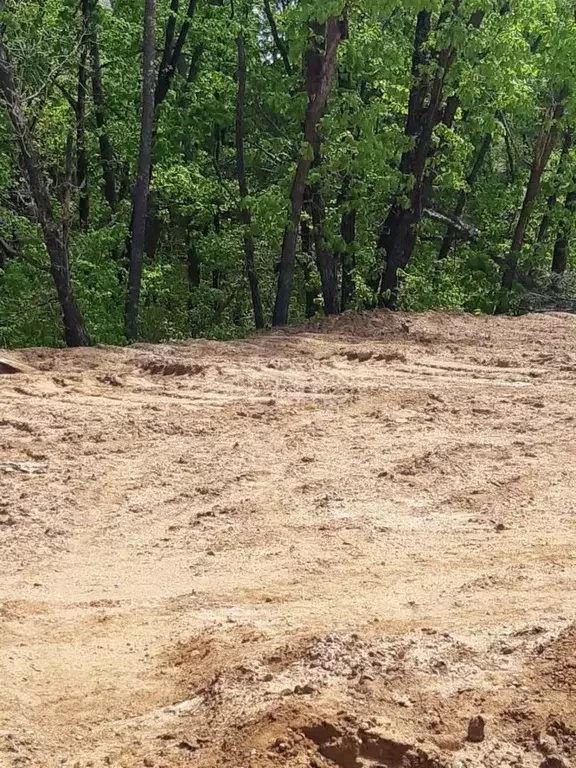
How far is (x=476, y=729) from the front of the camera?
292 centimetres

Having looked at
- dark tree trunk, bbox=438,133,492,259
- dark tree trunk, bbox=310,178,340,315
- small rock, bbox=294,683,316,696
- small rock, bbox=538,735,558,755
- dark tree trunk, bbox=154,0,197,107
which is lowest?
small rock, bbox=538,735,558,755

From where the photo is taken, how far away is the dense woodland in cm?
1439

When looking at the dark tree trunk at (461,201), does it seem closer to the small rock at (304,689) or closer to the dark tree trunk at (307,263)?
the dark tree trunk at (307,263)

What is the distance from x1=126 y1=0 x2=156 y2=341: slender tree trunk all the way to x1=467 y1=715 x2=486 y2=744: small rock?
13397 millimetres

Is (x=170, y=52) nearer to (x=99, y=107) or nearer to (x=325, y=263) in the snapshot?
(x=99, y=107)

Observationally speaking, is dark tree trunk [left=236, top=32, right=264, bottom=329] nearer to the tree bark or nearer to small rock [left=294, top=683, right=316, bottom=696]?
the tree bark

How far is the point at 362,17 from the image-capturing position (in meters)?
16.3

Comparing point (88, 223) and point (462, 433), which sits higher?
point (88, 223)

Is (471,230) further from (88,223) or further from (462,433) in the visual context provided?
(462,433)

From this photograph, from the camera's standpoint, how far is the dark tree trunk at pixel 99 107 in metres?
17.3

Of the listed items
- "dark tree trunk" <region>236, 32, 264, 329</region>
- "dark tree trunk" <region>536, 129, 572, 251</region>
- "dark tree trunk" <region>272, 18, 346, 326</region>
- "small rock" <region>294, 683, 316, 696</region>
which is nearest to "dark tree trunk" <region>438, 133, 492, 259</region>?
"dark tree trunk" <region>536, 129, 572, 251</region>

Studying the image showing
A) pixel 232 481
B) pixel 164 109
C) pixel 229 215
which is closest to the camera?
pixel 232 481

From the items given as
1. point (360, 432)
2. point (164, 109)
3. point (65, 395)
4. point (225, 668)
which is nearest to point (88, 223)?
point (164, 109)

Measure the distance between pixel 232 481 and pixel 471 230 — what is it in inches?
608
